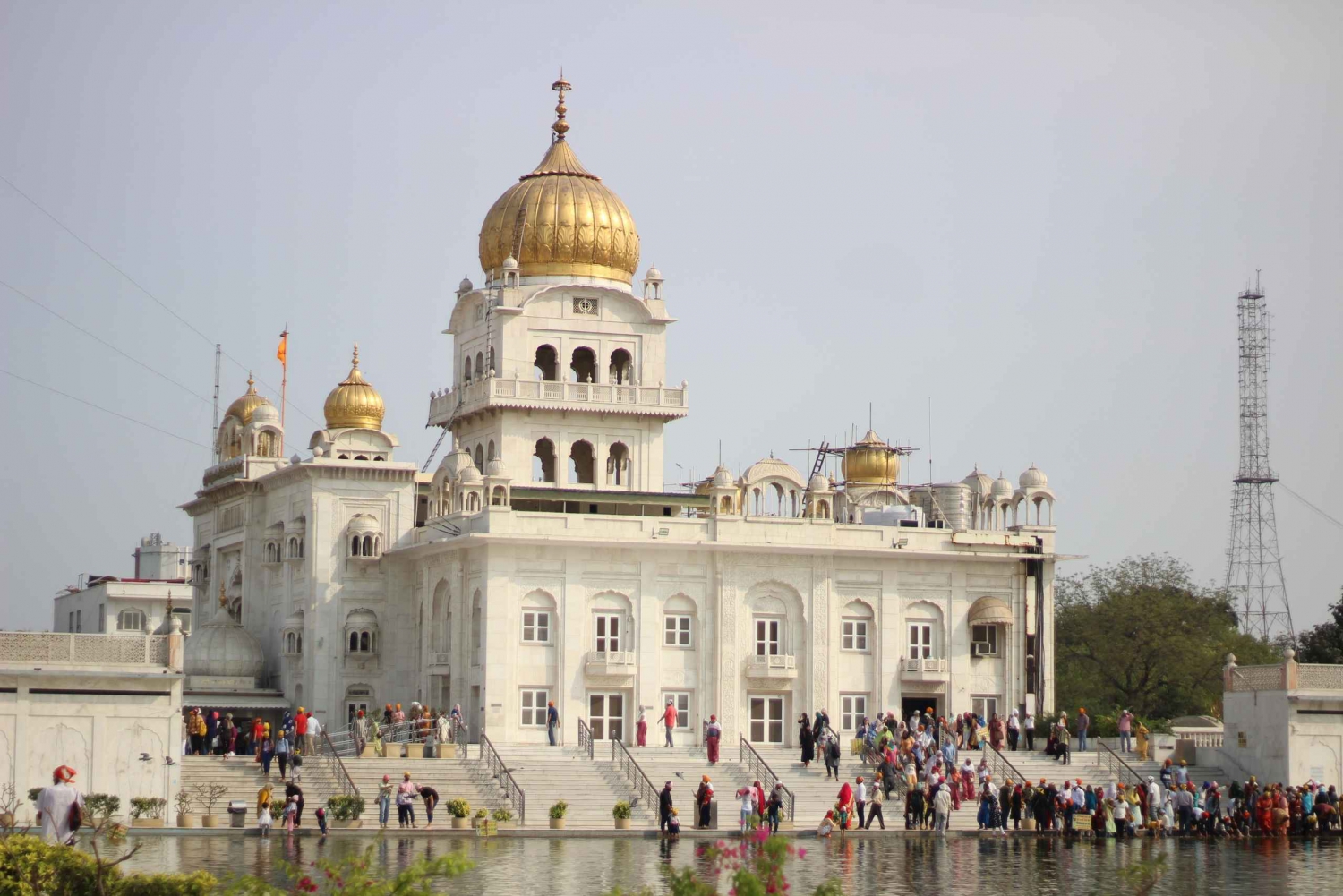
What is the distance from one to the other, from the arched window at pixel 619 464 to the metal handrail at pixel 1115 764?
16.5 metres

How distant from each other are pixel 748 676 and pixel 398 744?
1037 cm

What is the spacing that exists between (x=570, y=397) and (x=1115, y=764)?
62.2 feet

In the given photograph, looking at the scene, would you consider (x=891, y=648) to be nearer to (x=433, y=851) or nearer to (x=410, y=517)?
(x=410, y=517)

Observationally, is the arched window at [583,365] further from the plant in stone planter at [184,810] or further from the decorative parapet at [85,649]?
the plant in stone planter at [184,810]

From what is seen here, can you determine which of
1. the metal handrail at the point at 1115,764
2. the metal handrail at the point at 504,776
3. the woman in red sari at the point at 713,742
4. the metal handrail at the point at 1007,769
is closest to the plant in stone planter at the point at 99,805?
the metal handrail at the point at 504,776

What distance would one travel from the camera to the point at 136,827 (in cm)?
4416

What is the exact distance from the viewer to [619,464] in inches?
2564

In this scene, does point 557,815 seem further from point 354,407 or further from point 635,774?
point 354,407

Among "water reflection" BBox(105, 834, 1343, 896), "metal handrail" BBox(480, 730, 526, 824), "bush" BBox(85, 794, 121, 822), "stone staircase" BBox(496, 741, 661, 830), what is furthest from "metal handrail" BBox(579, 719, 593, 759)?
"bush" BBox(85, 794, 121, 822)

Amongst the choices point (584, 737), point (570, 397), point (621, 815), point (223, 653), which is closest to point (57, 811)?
point (621, 815)

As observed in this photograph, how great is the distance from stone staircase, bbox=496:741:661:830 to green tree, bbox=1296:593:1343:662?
27851 mm

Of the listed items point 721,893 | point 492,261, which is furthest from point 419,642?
point 721,893

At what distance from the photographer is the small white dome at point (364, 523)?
6028 cm

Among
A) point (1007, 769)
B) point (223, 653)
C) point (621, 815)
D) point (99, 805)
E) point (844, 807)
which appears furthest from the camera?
point (223, 653)
